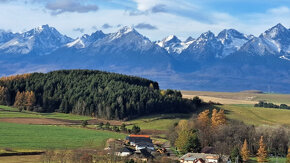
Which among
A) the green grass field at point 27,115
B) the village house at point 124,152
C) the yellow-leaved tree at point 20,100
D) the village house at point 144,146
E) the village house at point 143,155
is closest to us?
the village house at point 143,155

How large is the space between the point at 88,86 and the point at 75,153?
90.5 metres

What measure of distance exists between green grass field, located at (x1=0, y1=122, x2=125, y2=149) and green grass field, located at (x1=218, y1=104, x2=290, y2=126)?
4662 centimetres

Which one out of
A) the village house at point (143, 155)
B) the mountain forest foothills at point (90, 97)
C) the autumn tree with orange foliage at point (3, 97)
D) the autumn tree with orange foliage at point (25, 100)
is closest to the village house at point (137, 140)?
the village house at point (143, 155)

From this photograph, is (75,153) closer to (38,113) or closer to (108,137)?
(108,137)

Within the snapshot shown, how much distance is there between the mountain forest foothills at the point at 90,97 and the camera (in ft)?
468

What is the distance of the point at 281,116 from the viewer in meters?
137

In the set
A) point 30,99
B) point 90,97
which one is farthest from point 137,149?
point 30,99

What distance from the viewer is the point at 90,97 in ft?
488

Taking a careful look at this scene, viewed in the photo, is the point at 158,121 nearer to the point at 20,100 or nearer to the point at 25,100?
the point at 25,100

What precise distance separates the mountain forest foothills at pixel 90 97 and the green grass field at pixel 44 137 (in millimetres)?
37754

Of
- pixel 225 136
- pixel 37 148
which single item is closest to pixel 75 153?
pixel 37 148

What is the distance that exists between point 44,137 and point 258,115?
69.8 metres

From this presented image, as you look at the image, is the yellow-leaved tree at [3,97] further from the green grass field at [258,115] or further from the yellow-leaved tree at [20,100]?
the green grass field at [258,115]

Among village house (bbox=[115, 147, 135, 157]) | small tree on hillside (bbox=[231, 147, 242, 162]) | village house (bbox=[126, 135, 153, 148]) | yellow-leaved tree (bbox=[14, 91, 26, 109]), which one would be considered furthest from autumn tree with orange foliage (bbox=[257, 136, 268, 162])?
yellow-leaved tree (bbox=[14, 91, 26, 109])
